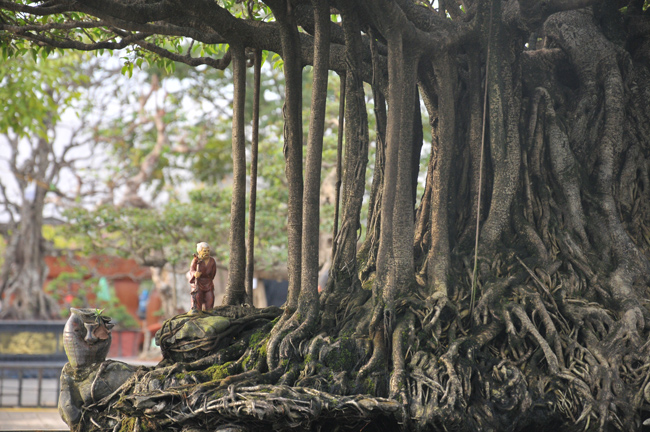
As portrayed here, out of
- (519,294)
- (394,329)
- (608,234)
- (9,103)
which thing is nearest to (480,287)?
(519,294)

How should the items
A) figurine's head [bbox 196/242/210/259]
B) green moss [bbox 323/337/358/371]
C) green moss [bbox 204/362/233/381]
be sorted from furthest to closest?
1. figurine's head [bbox 196/242/210/259]
2. green moss [bbox 204/362/233/381]
3. green moss [bbox 323/337/358/371]

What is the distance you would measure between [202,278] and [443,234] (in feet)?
7.41

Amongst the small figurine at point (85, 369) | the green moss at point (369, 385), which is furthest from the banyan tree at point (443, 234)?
the small figurine at point (85, 369)

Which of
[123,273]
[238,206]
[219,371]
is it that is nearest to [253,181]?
[238,206]

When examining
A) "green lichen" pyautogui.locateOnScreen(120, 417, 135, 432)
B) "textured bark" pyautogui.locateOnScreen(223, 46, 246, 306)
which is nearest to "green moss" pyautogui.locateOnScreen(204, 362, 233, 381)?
"green lichen" pyautogui.locateOnScreen(120, 417, 135, 432)

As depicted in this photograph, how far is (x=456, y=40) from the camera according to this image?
22.4 ft

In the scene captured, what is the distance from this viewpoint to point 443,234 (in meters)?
6.68

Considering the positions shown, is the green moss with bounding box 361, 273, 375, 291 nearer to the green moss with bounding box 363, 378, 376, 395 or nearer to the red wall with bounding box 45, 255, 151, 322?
the green moss with bounding box 363, 378, 376, 395

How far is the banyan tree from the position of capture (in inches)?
213

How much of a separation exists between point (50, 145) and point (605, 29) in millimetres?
14547

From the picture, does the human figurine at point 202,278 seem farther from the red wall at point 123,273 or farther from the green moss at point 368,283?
the red wall at point 123,273

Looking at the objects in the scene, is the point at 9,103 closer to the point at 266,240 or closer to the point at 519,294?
the point at 266,240

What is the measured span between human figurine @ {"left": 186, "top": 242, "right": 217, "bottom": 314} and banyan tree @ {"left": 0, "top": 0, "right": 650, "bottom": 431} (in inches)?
10.2

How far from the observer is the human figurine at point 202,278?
6.44 metres
